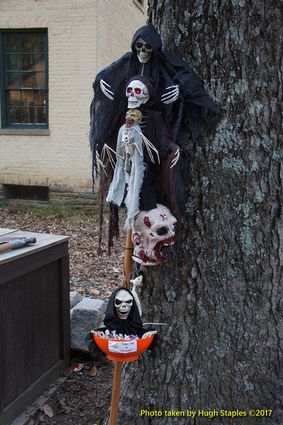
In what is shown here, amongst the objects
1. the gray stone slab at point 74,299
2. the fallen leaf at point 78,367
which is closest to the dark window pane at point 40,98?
the gray stone slab at point 74,299

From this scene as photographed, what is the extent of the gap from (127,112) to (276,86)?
2.16ft

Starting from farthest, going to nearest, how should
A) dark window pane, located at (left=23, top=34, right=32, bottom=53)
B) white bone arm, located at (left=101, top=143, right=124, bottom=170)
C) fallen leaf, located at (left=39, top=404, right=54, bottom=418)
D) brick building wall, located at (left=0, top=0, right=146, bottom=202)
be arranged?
dark window pane, located at (left=23, top=34, right=32, bottom=53), brick building wall, located at (left=0, top=0, right=146, bottom=202), fallen leaf, located at (left=39, top=404, right=54, bottom=418), white bone arm, located at (left=101, top=143, right=124, bottom=170)

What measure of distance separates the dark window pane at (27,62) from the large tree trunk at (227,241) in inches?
290

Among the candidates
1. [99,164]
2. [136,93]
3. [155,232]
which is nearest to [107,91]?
[136,93]

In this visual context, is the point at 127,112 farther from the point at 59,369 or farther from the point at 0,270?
the point at 59,369

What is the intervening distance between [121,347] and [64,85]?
7382 mm

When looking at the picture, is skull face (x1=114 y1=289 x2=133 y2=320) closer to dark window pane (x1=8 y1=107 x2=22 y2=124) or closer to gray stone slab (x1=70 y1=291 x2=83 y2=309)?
gray stone slab (x1=70 y1=291 x2=83 y2=309)

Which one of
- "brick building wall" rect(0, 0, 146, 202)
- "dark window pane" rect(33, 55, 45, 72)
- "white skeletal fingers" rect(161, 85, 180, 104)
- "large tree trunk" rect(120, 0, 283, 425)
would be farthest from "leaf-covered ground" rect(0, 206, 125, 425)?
"dark window pane" rect(33, 55, 45, 72)

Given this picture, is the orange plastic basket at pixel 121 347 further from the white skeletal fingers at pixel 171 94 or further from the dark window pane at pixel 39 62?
the dark window pane at pixel 39 62

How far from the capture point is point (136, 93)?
5.73ft

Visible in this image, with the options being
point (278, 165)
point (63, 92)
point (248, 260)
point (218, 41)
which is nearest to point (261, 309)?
point (248, 260)

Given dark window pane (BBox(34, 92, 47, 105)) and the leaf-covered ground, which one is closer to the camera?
the leaf-covered ground

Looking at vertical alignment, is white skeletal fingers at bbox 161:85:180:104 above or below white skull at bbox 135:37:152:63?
below

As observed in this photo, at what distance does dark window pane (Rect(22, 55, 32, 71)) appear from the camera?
880cm
